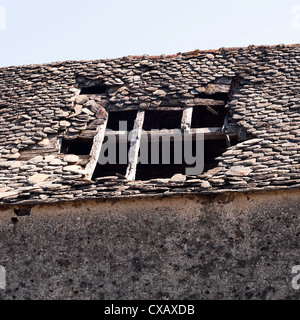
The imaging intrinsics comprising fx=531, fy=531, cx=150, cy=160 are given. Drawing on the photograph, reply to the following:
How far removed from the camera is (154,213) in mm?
7871

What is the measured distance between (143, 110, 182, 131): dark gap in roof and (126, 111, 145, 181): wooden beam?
2.61 ft

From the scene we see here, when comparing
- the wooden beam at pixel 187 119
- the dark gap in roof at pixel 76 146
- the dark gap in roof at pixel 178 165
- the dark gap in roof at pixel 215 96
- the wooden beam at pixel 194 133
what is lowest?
the dark gap in roof at pixel 178 165

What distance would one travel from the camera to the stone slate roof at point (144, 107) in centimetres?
778

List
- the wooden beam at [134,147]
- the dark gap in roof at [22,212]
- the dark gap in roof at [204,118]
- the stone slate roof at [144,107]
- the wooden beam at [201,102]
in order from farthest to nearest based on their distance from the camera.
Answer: the dark gap in roof at [204,118] < the wooden beam at [201,102] < the wooden beam at [134,147] < the dark gap in roof at [22,212] < the stone slate roof at [144,107]

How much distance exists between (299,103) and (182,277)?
3814mm

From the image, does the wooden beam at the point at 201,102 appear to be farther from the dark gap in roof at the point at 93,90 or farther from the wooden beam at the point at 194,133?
the dark gap in roof at the point at 93,90

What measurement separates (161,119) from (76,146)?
1.84 m

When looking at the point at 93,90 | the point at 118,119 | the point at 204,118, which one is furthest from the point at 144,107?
the point at 93,90

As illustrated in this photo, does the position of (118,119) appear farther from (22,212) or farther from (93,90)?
(22,212)

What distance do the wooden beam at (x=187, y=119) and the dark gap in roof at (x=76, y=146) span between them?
168cm

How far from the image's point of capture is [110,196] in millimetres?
7719

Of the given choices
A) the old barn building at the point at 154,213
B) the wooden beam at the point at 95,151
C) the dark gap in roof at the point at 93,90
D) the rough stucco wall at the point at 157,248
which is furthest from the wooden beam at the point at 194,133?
the dark gap in roof at the point at 93,90
